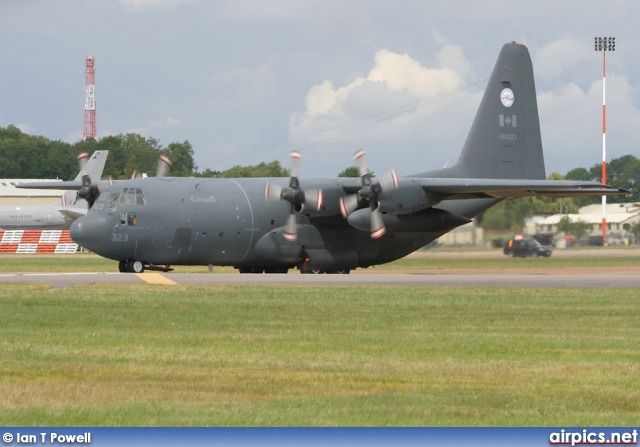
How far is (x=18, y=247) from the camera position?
85.4 metres

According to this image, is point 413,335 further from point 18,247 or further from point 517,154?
point 18,247

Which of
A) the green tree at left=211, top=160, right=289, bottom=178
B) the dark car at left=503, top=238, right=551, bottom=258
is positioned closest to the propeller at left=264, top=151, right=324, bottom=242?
the dark car at left=503, top=238, right=551, bottom=258

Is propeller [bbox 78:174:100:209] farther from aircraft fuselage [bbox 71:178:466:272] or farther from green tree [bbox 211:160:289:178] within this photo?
green tree [bbox 211:160:289:178]

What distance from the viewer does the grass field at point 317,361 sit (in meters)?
11.8

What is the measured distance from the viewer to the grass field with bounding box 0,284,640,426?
38.8 feet

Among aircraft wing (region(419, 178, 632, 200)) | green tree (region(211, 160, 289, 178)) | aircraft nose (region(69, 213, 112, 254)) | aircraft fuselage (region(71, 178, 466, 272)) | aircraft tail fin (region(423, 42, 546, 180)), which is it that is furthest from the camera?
green tree (region(211, 160, 289, 178))

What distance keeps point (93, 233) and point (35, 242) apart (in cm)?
5231

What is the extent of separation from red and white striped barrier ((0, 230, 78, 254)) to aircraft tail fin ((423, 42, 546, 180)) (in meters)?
48.1

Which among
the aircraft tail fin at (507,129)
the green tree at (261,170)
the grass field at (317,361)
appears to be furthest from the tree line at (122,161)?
the grass field at (317,361)

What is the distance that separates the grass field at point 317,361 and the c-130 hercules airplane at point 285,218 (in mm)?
9761

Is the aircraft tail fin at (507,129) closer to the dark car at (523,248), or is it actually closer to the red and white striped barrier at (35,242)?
the dark car at (523,248)

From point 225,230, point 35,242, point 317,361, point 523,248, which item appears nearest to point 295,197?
point 225,230

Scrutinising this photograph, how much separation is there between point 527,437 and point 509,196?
31.1 metres

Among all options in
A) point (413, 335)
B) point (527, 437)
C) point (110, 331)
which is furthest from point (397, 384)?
point (110, 331)
